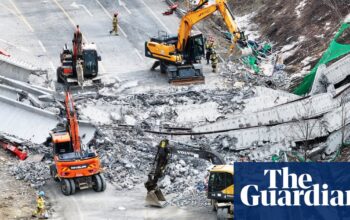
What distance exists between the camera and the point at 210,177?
41.0 metres

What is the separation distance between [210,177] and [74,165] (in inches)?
238

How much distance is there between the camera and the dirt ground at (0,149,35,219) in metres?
41.7

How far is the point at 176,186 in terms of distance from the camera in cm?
4438

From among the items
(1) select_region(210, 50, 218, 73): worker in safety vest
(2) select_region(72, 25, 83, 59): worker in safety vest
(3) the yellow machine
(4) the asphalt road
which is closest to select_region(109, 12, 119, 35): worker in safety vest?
(4) the asphalt road

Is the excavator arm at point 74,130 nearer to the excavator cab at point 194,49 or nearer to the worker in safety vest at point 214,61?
the excavator cab at point 194,49

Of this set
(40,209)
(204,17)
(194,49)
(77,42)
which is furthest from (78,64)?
(40,209)

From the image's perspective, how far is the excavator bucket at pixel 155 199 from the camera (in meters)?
42.6

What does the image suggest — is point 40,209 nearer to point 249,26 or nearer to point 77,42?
point 77,42

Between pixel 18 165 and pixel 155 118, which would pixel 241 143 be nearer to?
pixel 155 118

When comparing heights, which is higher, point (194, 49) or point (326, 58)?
point (194, 49)

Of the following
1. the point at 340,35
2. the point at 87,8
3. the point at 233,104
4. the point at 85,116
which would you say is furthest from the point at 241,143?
the point at 87,8

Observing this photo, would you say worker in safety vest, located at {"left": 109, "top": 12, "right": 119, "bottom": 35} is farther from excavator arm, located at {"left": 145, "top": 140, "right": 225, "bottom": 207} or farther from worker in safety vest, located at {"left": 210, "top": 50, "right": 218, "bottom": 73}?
excavator arm, located at {"left": 145, "top": 140, "right": 225, "bottom": 207}

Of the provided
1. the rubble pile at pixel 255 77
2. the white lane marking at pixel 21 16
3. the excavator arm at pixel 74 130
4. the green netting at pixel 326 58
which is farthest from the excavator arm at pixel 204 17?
the excavator arm at pixel 74 130

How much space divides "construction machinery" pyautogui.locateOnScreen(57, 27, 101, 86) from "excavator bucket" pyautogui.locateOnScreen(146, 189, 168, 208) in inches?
555
